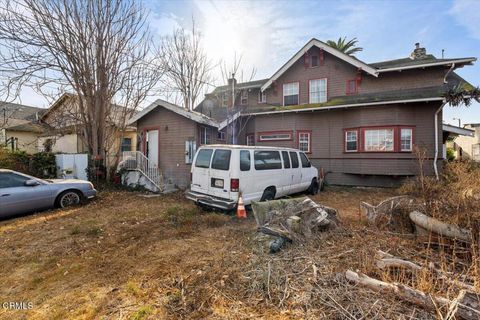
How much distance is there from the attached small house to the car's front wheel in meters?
5.00

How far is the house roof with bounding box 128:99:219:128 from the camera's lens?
12.2m

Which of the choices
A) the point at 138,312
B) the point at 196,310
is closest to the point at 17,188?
the point at 138,312

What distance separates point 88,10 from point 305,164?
1245cm

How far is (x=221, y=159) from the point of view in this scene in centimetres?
716

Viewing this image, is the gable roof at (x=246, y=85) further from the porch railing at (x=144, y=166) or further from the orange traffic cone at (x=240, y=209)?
the orange traffic cone at (x=240, y=209)

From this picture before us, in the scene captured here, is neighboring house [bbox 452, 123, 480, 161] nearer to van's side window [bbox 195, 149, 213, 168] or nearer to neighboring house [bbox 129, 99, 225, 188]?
neighboring house [bbox 129, 99, 225, 188]

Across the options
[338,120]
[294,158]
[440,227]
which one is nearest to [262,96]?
[338,120]

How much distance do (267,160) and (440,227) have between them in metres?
4.75

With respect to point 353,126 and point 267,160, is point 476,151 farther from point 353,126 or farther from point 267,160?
point 267,160

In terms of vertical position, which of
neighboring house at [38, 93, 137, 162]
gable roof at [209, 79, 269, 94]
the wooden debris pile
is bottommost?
the wooden debris pile

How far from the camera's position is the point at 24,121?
22078mm

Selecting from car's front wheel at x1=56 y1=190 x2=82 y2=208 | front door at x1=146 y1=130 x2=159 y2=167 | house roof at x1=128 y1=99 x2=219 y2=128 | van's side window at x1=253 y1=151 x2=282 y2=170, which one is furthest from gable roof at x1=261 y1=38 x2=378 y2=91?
car's front wheel at x1=56 y1=190 x2=82 y2=208

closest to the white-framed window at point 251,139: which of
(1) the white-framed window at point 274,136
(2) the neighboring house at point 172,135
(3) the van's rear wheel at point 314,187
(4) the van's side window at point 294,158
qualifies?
(1) the white-framed window at point 274,136

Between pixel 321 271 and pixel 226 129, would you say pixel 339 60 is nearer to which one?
pixel 226 129
